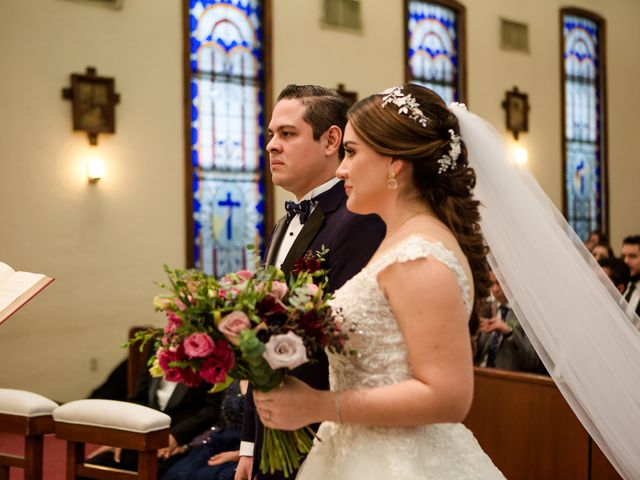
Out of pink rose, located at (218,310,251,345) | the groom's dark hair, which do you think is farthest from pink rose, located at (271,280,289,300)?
the groom's dark hair

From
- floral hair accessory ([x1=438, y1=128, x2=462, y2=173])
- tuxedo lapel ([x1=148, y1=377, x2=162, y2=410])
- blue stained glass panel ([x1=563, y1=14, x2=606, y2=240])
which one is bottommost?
tuxedo lapel ([x1=148, y1=377, x2=162, y2=410])

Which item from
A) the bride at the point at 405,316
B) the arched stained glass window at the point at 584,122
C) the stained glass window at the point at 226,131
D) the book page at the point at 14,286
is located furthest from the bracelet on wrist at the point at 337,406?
the arched stained glass window at the point at 584,122

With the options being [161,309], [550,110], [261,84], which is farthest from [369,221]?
[550,110]

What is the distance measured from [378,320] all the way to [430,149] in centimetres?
44

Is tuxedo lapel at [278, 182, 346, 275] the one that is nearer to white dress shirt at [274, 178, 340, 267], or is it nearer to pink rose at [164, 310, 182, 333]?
white dress shirt at [274, 178, 340, 267]

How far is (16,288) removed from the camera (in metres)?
2.89

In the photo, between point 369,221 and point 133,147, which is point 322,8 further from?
point 369,221

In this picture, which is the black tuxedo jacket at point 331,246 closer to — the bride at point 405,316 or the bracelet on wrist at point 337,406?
the bride at point 405,316

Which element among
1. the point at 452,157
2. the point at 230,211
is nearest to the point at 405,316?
the point at 452,157

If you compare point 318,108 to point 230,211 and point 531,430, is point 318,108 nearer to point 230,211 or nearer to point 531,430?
point 531,430

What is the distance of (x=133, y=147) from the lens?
8.02 meters

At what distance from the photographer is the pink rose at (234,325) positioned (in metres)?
1.74

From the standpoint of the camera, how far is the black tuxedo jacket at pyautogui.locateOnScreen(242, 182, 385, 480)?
231 cm

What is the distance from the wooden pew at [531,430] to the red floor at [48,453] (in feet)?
9.56
